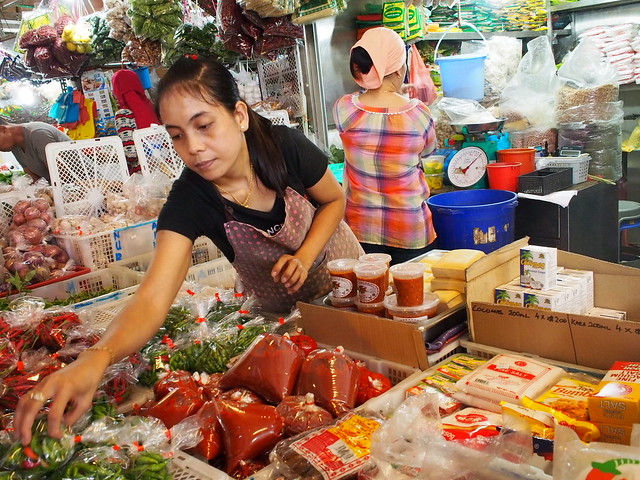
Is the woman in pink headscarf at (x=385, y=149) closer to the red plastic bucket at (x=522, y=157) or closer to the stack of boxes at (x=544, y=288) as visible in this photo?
the red plastic bucket at (x=522, y=157)

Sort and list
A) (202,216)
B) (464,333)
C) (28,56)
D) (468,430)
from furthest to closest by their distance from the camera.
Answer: (28,56) < (202,216) < (464,333) < (468,430)

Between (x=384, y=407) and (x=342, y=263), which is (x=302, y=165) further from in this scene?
(x=384, y=407)

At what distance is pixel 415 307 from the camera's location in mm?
1690

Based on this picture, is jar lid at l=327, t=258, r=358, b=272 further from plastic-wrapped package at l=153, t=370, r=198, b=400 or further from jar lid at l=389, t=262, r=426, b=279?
plastic-wrapped package at l=153, t=370, r=198, b=400

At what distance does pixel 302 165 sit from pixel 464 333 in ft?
2.80

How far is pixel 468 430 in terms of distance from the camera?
1.24 meters

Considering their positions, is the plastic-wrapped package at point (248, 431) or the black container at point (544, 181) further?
the black container at point (544, 181)

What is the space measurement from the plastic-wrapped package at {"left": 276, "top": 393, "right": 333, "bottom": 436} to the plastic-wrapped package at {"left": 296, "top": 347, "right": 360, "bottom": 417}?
0.03 meters

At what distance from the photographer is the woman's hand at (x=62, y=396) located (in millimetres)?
1071

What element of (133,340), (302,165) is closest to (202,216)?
(302,165)

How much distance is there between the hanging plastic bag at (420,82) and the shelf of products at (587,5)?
10.1 feet

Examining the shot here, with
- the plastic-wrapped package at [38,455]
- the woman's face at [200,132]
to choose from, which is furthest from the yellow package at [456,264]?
the plastic-wrapped package at [38,455]

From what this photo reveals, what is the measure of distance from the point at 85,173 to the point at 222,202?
7.21 ft

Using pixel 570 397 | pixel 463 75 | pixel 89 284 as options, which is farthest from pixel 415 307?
pixel 463 75
